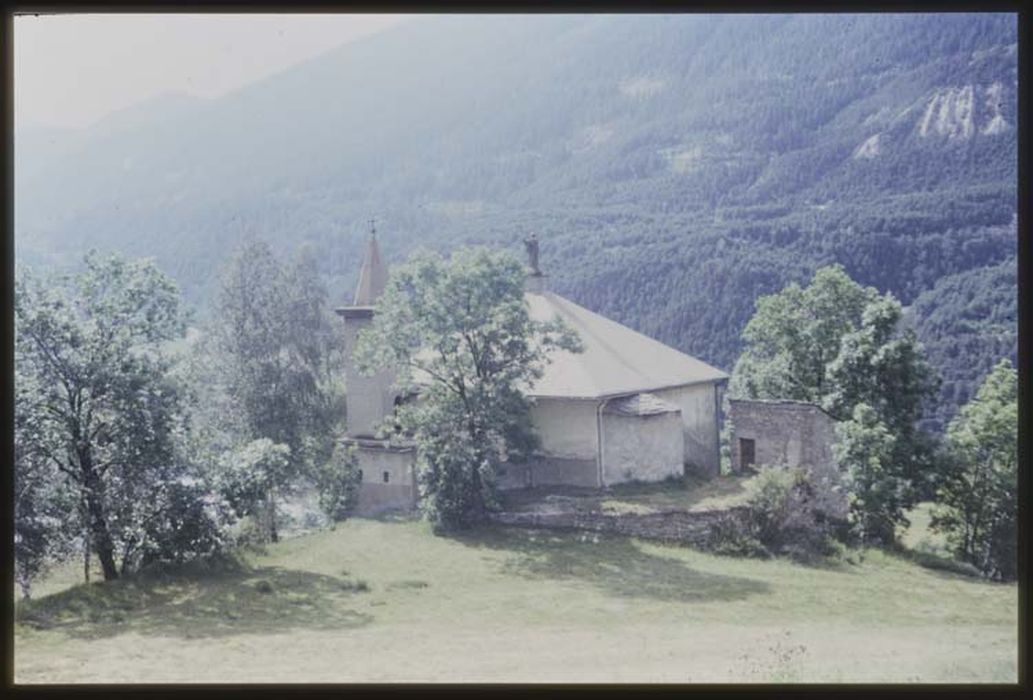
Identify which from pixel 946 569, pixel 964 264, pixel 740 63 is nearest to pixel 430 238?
pixel 740 63

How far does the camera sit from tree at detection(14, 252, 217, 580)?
39.3ft

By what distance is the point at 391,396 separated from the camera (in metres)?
20.0

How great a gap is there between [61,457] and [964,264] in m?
20.5

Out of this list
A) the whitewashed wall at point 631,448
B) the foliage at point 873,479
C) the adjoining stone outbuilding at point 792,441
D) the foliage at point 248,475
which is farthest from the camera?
the whitewashed wall at point 631,448

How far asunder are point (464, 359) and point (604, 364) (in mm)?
3260

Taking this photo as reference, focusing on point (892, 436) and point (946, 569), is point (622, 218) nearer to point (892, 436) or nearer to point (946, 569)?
point (892, 436)

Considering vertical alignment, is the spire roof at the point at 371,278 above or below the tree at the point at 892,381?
above

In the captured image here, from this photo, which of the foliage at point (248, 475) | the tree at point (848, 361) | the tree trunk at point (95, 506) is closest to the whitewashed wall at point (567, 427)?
the tree at point (848, 361)

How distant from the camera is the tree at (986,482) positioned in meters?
14.0

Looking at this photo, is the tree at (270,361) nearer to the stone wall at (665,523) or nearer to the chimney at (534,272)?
the chimney at (534,272)

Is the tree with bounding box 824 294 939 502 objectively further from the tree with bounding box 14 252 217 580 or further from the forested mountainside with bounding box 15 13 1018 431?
the tree with bounding box 14 252 217 580

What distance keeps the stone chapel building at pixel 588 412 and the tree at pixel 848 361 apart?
148cm

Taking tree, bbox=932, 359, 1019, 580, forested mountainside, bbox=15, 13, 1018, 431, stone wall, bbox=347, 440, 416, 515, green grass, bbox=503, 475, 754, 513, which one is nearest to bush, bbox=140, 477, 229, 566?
green grass, bbox=503, 475, 754, 513

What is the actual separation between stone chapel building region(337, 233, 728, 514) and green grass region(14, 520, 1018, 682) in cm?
239
